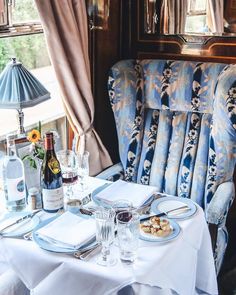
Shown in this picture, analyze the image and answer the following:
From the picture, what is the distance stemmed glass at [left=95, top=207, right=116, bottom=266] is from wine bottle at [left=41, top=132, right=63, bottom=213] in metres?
0.31

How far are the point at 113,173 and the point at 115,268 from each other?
105 cm

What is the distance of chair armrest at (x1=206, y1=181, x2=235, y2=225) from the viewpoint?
2057 mm

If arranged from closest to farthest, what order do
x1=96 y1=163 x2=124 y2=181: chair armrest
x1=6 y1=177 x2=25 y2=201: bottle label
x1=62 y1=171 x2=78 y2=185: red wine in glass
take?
x1=6 y1=177 x2=25 y2=201: bottle label < x1=62 y1=171 x2=78 y2=185: red wine in glass < x1=96 y1=163 x2=124 y2=181: chair armrest

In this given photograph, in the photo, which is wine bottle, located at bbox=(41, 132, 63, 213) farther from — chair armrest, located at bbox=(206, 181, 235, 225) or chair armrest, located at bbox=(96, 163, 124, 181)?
chair armrest, located at bbox=(206, 181, 235, 225)

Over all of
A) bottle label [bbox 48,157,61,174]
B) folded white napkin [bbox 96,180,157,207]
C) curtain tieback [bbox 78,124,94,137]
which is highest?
bottle label [bbox 48,157,61,174]

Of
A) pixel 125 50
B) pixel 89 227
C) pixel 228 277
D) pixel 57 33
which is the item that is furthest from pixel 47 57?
pixel 228 277

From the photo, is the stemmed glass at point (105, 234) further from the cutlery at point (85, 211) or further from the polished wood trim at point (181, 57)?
the polished wood trim at point (181, 57)

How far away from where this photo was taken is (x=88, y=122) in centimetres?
258

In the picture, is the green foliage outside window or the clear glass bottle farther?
the green foliage outside window

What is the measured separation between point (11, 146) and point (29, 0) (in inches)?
34.0

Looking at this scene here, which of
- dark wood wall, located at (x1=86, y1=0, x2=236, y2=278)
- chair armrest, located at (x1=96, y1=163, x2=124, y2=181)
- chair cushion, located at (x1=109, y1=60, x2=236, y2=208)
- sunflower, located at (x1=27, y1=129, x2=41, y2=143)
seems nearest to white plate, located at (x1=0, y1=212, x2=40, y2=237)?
sunflower, located at (x1=27, y1=129, x2=41, y2=143)

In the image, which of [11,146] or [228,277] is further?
[228,277]

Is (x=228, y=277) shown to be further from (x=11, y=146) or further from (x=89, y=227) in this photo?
(x=11, y=146)

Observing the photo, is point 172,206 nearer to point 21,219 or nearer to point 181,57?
point 21,219
